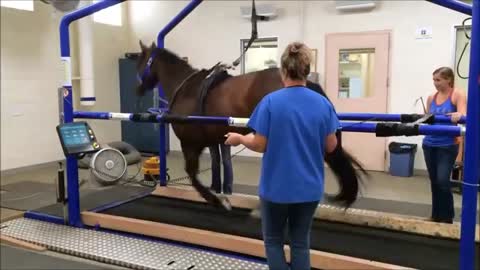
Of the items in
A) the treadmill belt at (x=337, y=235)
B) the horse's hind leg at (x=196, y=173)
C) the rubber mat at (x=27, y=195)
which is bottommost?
the rubber mat at (x=27, y=195)

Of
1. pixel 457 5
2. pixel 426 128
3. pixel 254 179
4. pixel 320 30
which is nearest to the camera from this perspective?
pixel 426 128

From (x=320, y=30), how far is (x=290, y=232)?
5551mm

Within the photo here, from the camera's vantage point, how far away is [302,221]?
2.11 metres

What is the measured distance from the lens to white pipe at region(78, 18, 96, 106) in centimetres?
737

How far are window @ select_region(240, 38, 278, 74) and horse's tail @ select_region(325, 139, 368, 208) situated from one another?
463cm

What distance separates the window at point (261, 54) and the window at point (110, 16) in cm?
281

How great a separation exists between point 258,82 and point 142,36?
5.90 meters

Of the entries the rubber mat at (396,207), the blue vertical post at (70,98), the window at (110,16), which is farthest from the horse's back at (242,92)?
the window at (110,16)

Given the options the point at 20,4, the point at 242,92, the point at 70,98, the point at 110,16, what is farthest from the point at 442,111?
the point at 110,16

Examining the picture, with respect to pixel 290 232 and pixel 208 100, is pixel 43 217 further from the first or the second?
pixel 290 232

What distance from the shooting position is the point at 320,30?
7.11 meters

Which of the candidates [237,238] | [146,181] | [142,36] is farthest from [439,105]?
[142,36]

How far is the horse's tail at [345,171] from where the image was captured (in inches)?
122

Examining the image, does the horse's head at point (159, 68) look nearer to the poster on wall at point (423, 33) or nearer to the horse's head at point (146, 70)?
the horse's head at point (146, 70)
